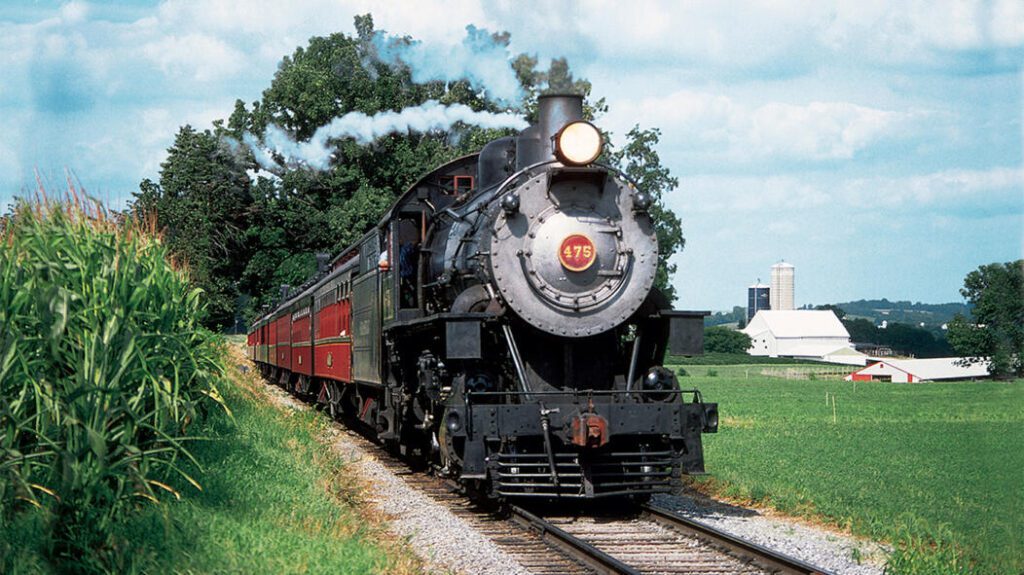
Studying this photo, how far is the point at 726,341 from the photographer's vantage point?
115m

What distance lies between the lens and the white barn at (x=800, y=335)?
424 feet

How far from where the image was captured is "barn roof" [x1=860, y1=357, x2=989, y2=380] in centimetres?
8025

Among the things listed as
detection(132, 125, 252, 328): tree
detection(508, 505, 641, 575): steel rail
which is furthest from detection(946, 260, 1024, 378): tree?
detection(508, 505, 641, 575): steel rail

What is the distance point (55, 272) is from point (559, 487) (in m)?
4.87

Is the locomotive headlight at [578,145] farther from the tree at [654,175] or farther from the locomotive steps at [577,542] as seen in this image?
the tree at [654,175]

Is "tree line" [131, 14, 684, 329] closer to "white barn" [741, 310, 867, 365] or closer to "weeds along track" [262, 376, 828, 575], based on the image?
"weeds along track" [262, 376, 828, 575]

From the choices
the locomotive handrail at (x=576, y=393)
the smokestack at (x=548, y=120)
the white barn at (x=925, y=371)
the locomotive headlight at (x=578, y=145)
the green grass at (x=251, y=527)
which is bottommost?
the white barn at (x=925, y=371)

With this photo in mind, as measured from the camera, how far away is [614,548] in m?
9.31

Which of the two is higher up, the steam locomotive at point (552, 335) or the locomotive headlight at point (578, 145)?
the locomotive headlight at point (578, 145)

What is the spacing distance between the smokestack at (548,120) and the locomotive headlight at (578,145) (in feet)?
1.75

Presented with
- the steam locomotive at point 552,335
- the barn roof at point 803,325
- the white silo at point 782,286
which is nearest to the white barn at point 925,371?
the barn roof at point 803,325

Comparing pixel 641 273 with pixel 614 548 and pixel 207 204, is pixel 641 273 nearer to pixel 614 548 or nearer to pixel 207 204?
pixel 614 548

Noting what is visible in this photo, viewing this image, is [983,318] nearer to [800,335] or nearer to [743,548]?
[800,335]

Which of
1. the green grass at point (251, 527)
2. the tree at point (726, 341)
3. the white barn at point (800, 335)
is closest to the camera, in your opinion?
the green grass at point (251, 527)
